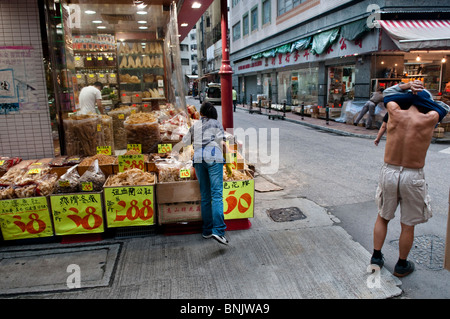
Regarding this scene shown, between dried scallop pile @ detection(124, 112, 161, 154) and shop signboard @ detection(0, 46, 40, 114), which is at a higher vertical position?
shop signboard @ detection(0, 46, 40, 114)

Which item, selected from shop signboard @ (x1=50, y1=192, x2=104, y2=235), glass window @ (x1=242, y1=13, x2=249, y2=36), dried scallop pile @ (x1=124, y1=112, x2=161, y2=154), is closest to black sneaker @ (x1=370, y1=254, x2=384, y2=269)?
shop signboard @ (x1=50, y1=192, x2=104, y2=235)

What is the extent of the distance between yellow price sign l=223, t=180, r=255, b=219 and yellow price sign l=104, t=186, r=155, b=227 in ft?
3.40

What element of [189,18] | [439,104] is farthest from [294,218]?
[189,18]

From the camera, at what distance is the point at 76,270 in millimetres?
3867

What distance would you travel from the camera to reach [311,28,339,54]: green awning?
17337mm

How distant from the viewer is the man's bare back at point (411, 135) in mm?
3461

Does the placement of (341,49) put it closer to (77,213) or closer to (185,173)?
(185,173)

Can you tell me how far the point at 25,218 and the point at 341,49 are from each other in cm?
1654

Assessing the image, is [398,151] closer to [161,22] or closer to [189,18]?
[161,22]

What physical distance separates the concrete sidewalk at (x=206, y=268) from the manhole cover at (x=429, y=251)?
57 centimetres

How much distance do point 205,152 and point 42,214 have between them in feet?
7.59

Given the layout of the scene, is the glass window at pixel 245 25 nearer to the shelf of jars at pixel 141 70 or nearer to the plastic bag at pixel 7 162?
the shelf of jars at pixel 141 70

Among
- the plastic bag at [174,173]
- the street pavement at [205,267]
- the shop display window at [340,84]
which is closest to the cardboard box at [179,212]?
the street pavement at [205,267]

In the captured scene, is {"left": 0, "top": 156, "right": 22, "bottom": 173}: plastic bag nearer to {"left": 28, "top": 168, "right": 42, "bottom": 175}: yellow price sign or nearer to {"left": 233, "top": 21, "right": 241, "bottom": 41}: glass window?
{"left": 28, "top": 168, "right": 42, "bottom": 175}: yellow price sign
